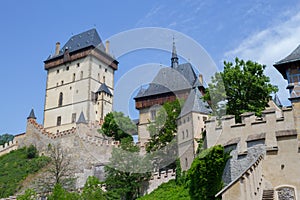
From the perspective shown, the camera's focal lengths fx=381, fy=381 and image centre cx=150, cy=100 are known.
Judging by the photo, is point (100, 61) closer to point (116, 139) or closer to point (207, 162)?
point (116, 139)

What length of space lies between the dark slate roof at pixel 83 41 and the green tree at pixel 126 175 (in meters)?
34.3

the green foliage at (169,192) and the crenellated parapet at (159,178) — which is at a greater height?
the crenellated parapet at (159,178)

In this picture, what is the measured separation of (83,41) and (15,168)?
26.3 metres

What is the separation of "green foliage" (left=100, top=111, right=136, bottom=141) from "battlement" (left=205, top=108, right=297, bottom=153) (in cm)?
2557

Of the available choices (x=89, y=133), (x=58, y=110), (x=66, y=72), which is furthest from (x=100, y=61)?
(x=89, y=133)

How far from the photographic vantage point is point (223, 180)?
53.2ft

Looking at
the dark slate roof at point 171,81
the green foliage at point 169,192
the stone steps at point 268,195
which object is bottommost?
the stone steps at point 268,195

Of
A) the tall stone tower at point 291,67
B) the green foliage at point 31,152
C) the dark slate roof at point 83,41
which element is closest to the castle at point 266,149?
the tall stone tower at point 291,67

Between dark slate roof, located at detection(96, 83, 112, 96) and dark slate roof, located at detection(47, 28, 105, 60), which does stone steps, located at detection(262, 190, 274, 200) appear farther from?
dark slate roof, located at detection(47, 28, 105, 60)

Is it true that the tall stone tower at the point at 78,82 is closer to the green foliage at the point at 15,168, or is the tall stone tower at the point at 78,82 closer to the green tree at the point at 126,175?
the green foliage at the point at 15,168

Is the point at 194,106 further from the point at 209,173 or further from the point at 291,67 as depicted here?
the point at 209,173

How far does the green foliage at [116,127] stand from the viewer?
141ft

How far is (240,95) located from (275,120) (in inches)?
329

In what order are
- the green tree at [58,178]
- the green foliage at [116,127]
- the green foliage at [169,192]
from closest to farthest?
the green foliage at [169,192]
the green tree at [58,178]
the green foliage at [116,127]
